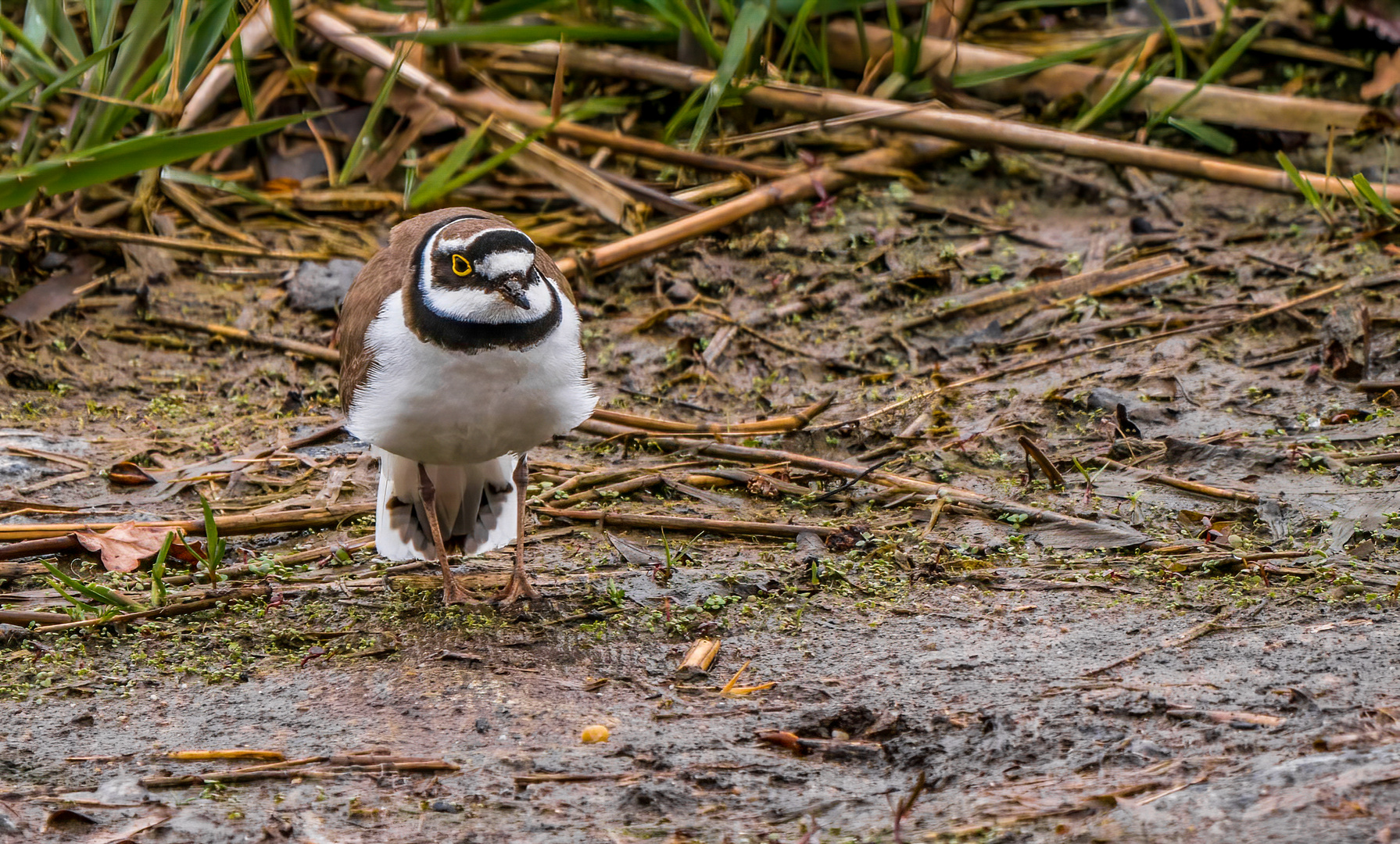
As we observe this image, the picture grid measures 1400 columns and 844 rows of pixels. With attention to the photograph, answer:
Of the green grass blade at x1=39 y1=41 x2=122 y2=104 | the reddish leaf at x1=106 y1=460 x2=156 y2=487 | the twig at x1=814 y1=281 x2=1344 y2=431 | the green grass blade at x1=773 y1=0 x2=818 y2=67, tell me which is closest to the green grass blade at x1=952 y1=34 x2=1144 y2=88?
the green grass blade at x1=773 y1=0 x2=818 y2=67

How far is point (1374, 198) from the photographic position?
628 centimetres

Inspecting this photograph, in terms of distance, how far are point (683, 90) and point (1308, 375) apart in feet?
12.0

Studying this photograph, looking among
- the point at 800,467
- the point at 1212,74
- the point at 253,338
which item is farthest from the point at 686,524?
the point at 1212,74

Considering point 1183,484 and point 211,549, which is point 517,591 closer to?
point 211,549

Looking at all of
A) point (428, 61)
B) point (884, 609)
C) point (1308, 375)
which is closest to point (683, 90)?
point (428, 61)

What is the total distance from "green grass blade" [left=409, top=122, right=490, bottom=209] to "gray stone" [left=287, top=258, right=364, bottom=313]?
1.60ft

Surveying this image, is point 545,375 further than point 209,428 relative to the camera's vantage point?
No

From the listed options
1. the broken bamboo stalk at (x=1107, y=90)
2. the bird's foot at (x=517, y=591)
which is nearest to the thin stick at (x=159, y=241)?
the bird's foot at (x=517, y=591)

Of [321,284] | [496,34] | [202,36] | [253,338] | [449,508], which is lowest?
[449,508]

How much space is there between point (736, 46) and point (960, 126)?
1.25 metres

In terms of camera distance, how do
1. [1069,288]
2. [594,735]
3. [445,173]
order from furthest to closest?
[445,173] → [1069,288] → [594,735]

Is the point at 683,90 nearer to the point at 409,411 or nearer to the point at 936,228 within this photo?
the point at 936,228

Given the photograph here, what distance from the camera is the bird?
4211 millimetres

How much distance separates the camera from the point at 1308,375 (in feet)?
18.7
